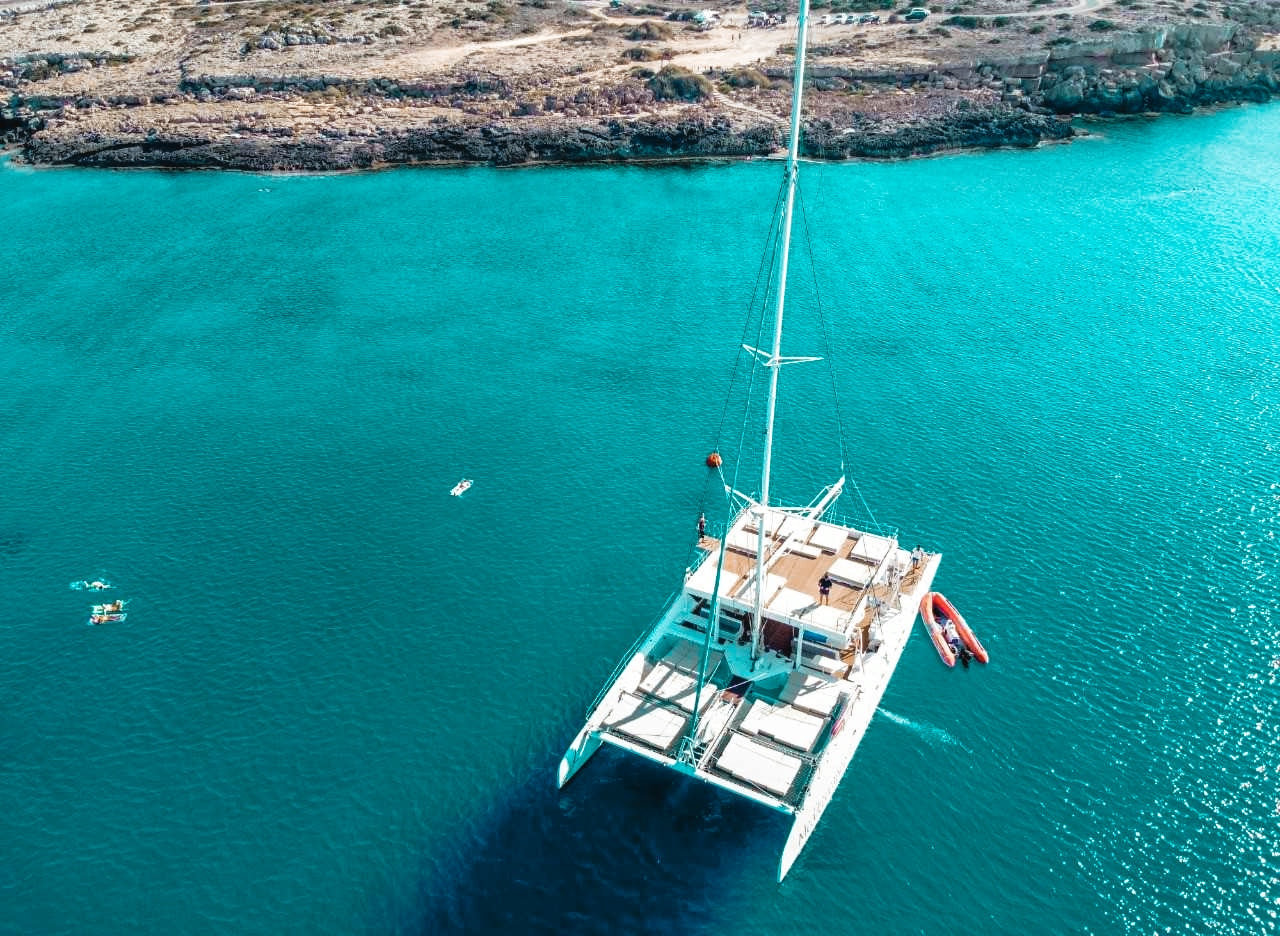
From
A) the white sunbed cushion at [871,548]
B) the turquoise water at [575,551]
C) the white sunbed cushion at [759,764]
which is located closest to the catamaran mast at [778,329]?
the white sunbed cushion at [871,548]

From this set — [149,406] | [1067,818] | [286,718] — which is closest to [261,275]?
[149,406]

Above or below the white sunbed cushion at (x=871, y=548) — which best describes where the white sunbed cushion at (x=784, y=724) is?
below

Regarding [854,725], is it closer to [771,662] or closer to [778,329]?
[771,662]

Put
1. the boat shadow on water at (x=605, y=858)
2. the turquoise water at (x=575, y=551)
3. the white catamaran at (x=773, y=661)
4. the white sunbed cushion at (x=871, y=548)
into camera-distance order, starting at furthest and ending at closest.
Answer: the white sunbed cushion at (x=871, y=548) < the turquoise water at (x=575, y=551) < the white catamaran at (x=773, y=661) < the boat shadow on water at (x=605, y=858)

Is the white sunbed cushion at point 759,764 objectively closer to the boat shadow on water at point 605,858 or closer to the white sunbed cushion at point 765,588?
the boat shadow on water at point 605,858

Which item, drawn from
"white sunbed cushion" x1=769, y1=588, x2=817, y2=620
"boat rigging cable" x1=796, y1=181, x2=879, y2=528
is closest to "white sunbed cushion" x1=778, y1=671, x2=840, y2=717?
"white sunbed cushion" x1=769, y1=588, x2=817, y2=620

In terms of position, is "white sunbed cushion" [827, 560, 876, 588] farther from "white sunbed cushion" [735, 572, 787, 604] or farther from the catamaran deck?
"white sunbed cushion" [735, 572, 787, 604]

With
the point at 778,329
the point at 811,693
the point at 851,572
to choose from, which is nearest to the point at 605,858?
the point at 811,693
